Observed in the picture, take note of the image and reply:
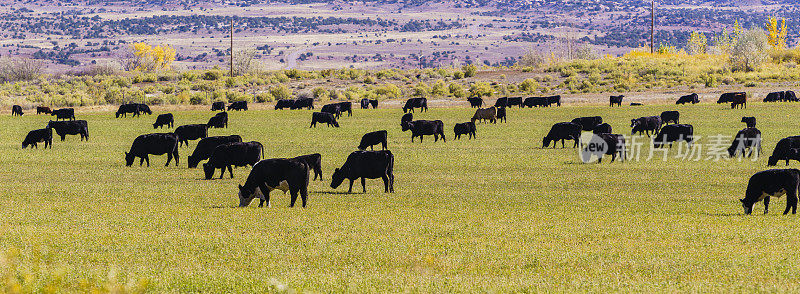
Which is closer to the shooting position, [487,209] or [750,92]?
[487,209]

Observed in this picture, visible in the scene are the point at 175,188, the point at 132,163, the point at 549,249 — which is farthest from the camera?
the point at 132,163

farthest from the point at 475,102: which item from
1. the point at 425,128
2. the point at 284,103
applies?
the point at 425,128

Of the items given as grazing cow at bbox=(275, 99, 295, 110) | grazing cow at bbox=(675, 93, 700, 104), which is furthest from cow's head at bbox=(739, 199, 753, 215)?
grazing cow at bbox=(275, 99, 295, 110)

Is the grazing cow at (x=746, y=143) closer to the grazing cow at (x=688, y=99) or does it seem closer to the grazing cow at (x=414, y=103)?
the grazing cow at (x=414, y=103)

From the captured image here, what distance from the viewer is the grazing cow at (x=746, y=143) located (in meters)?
31.3

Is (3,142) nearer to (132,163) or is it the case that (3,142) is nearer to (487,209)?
(132,163)

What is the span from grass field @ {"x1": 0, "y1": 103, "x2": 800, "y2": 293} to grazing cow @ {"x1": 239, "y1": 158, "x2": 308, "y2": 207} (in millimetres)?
707

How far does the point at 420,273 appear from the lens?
34.8 feet

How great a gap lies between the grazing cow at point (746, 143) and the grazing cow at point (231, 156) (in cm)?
1724

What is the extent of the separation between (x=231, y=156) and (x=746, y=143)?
18909 millimetres

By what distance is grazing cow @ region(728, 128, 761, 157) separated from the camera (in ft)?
103

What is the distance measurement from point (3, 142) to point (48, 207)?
25.7 metres

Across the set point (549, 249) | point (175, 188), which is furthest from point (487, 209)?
point (175, 188)

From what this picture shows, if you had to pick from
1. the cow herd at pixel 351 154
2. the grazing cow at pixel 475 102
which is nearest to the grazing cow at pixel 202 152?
the cow herd at pixel 351 154
